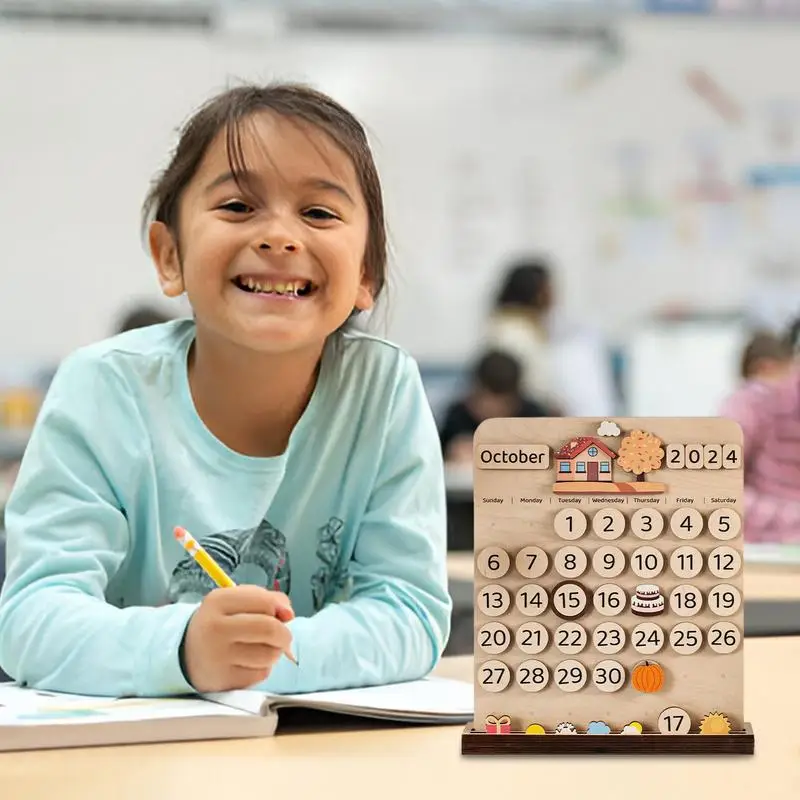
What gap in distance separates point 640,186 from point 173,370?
4660 millimetres

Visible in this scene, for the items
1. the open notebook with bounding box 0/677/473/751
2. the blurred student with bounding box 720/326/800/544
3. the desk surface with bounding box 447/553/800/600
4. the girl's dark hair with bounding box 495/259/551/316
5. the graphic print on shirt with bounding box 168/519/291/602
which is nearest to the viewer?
the open notebook with bounding box 0/677/473/751

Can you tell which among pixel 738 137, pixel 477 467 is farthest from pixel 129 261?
pixel 477 467

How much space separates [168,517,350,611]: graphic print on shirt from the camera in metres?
1.12

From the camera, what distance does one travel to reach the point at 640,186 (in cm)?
559

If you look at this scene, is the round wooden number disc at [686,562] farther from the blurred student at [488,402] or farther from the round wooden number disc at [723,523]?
the blurred student at [488,402]

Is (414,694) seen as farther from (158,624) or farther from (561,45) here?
(561,45)

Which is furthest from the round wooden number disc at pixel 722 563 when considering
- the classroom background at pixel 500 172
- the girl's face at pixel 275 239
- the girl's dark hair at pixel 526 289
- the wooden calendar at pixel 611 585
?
the girl's dark hair at pixel 526 289

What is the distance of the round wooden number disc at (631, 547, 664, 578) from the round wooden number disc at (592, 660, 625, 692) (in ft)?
0.19

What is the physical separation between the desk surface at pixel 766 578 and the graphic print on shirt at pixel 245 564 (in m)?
0.57

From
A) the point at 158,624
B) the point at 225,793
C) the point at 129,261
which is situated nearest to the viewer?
the point at 225,793

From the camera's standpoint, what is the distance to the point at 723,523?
0.82 m

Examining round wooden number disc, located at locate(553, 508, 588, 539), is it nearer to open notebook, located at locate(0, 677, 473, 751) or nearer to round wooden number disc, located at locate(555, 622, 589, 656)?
round wooden number disc, located at locate(555, 622, 589, 656)

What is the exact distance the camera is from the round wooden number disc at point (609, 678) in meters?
0.82

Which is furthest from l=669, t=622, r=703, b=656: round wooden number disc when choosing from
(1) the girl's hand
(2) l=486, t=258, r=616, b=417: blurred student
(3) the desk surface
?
(2) l=486, t=258, r=616, b=417: blurred student
